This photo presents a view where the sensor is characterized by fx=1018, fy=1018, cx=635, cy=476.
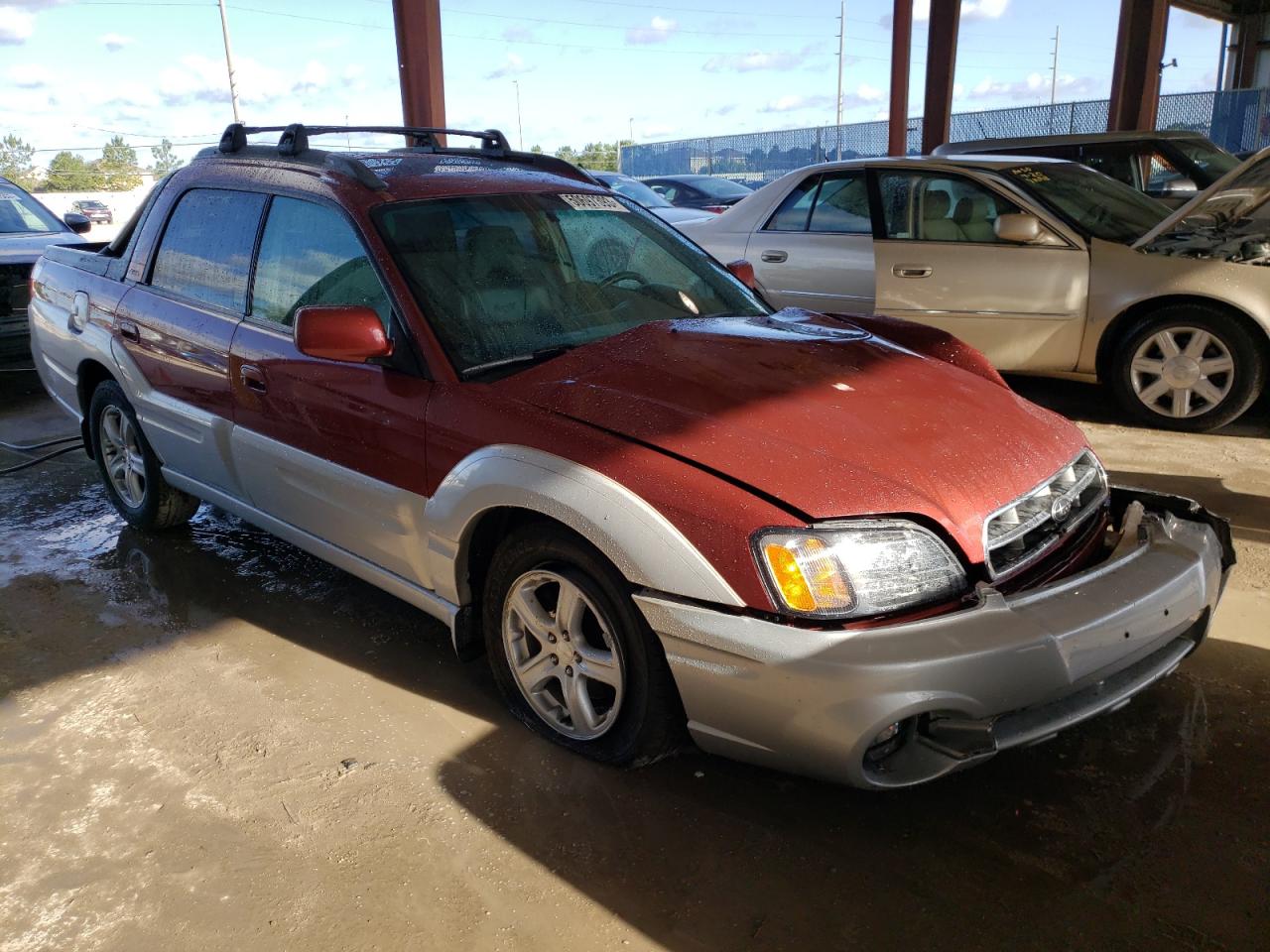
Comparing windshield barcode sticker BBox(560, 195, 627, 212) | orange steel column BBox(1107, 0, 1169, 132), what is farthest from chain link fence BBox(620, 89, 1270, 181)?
windshield barcode sticker BBox(560, 195, 627, 212)

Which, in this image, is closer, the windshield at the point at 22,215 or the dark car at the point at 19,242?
the dark car at the point at 19,242

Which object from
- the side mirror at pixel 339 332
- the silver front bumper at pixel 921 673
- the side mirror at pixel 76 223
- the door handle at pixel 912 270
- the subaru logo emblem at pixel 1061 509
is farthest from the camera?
the side mirror at pixel 76 223

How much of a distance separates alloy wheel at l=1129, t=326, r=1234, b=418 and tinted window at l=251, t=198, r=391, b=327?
4.47 m

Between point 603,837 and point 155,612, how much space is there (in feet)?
7.24

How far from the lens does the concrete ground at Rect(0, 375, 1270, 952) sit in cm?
218

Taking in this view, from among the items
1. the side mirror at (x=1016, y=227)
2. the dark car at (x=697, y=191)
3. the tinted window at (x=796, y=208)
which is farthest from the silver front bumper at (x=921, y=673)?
the dark car at (x=697, y=191)

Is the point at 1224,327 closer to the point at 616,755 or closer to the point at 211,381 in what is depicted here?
the point at 616,755

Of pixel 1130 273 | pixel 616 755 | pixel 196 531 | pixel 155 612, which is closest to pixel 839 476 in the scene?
pixel 616 755

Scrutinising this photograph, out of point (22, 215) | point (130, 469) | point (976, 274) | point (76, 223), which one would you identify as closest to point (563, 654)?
point (130, 469)

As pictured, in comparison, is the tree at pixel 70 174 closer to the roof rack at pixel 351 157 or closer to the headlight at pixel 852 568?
the roof rack at pixel 351 157

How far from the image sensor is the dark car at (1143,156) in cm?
817

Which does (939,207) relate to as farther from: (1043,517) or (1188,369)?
(1043,517)

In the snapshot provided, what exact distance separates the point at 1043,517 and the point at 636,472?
1.03 metres

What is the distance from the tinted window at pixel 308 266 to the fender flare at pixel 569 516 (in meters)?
0.64
